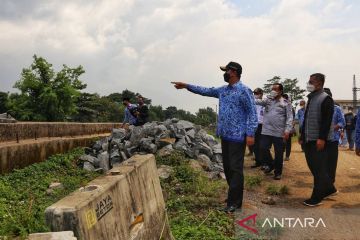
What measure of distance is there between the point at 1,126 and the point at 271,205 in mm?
5646

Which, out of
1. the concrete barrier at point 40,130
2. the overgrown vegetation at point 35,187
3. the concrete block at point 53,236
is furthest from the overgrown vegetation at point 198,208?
the concrete barrier at point 40,130

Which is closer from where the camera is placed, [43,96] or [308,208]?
[308,208]

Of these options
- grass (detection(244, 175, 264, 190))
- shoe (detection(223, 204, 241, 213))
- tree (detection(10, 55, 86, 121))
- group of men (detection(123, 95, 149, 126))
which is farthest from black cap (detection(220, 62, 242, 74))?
tree (detection(10, 55, 86, 121))

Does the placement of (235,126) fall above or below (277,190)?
above

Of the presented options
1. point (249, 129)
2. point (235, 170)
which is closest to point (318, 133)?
point (249, 129)

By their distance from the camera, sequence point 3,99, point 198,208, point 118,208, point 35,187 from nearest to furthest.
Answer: point 118,208
point 198,208
point 35,187
point 3,99

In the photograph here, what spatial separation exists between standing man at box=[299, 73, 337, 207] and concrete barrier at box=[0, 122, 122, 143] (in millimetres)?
5956

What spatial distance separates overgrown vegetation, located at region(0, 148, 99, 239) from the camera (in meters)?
3.90

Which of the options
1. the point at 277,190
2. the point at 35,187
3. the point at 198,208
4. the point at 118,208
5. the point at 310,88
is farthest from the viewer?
the point at 35,187

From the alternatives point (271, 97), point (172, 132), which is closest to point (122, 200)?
point (271, 97)

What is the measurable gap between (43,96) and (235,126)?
35.4 metres

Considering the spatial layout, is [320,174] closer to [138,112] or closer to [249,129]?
[249,129]

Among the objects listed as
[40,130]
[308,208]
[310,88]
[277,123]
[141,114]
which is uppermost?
[310,88]

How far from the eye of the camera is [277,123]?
747cm
